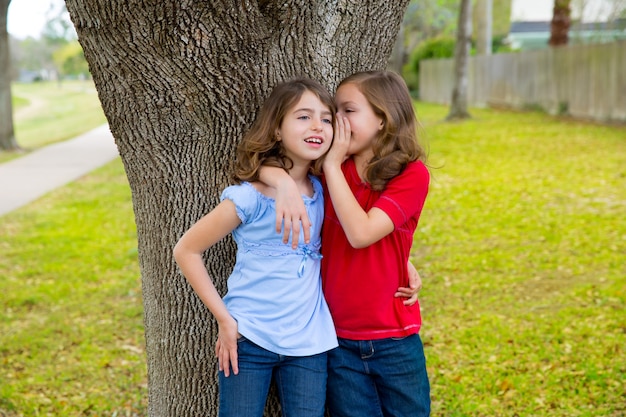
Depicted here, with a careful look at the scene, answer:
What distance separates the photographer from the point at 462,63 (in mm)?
19453

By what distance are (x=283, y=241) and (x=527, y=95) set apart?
20155mm

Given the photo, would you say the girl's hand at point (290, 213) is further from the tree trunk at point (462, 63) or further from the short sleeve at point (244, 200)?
the tree trunk at point (462, 63)

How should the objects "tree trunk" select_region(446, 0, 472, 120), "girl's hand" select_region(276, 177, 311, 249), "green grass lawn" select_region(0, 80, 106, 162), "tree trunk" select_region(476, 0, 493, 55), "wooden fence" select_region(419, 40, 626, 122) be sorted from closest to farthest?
"girl's hand" select_region(276, 177, 311, 249) < "wooden fence" select_region(419, 40, 626, 122) < "tree trunk" select_region(446, 0, 472, 120) < "green grass lawn" select_region(0, 80, 106, 162) < "tree trunk" select_region(476, 0, 493, 55)

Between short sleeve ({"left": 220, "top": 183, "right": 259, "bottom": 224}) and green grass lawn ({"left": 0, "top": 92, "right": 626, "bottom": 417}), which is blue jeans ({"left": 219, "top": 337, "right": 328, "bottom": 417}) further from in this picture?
green grass lawn ({"left": 0, "top": 92, "right": 626, "bottom": 417})

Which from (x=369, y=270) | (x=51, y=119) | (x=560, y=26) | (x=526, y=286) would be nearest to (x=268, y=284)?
(x=369, y=270)

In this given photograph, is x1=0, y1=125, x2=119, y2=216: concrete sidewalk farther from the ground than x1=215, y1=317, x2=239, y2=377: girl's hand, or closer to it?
closer to it

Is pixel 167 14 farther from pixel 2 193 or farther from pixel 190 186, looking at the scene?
pixel 2 193

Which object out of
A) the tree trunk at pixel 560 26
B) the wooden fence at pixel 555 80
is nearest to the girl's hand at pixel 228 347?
the wooden fence at pixel 555 80

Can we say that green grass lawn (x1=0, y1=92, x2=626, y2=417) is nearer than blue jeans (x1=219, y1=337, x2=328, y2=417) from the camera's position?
No

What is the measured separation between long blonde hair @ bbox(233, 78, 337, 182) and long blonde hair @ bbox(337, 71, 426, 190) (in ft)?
0.46

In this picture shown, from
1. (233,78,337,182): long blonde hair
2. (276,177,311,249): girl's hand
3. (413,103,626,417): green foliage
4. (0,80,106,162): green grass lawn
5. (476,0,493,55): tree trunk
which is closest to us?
(276,177,311,249): girl's hand

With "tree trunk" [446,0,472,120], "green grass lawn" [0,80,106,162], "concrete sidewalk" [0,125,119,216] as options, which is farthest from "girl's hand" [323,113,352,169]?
"tree trunk" [446,0,472,120]

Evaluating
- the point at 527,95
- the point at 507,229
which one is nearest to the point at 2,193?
the point at 507,229

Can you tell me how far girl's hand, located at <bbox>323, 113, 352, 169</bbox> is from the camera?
2.36 meters
